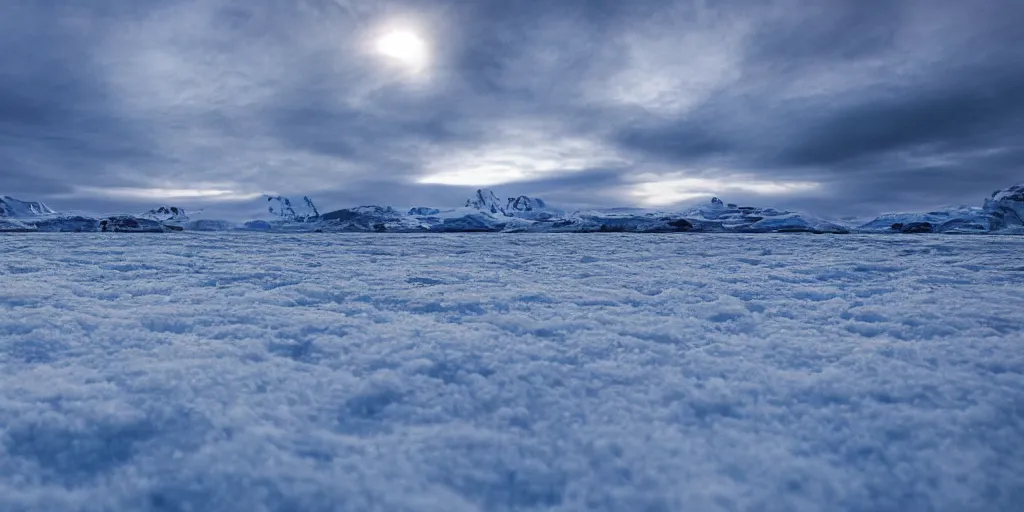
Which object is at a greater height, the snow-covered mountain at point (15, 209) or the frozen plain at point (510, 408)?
the snow-covered mountain at point (15, 209)

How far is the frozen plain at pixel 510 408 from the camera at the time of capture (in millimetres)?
1642

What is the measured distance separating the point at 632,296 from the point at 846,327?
1.96m

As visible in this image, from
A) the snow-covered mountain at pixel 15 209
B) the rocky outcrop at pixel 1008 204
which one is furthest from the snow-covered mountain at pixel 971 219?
the snow-covered mountain at pixel 15 209

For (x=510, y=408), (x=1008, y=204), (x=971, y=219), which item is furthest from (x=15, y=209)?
(x=1008, y=204)

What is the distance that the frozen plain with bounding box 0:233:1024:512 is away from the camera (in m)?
1.64

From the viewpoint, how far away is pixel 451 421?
211 centimetres

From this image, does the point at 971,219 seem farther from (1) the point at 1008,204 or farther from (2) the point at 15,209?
(2) the point at 15,209

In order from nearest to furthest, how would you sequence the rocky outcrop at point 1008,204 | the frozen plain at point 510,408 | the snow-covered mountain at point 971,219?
the frozen plain at point 510,408 → the snow-covered mountain at point 971,219 → the rocky outcrop at point 1008,204

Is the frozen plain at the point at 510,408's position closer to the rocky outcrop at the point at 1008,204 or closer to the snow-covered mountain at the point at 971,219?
the snow-covered mountain at the point at 971,219

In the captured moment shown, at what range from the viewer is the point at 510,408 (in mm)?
2225

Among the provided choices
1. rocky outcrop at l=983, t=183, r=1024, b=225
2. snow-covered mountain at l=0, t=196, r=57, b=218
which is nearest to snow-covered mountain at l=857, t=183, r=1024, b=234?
rocky outcrop at l=983, t=183, r=1024, b=225

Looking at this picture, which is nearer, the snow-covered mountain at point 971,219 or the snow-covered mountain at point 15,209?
the snow-covered mountain at point 971,219

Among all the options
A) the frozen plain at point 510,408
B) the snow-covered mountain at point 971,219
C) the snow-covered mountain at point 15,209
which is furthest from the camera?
the snow-covered mountain at point 15,209

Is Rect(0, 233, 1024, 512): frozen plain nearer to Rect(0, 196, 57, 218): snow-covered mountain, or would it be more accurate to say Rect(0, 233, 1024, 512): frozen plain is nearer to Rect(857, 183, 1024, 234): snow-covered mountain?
Rect(857, 183, 1024, 234): snow-covered mountain
